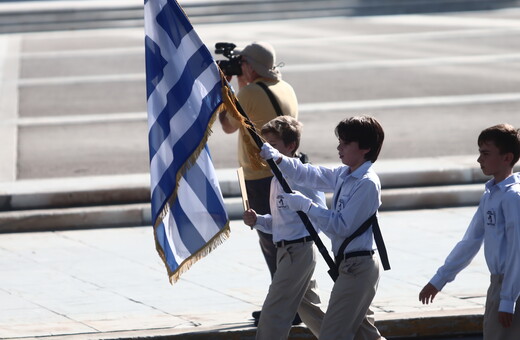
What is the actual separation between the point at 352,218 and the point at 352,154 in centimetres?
35

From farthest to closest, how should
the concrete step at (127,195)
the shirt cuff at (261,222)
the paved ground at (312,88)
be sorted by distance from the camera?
1. the paved ground at (312,88)
2. the concrete step at (127,195)
3. the shirt cuff at (261,222)

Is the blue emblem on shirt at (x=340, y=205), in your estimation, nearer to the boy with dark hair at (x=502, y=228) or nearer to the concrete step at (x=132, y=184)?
the boy with dark hair at (x=502, y=228)

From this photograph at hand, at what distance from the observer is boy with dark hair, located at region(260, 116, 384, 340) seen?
5750 mm

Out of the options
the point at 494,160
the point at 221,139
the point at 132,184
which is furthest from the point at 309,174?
the point at 221,139

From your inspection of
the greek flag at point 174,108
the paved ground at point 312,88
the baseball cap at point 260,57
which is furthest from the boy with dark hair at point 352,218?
the paved ground at point 312,88

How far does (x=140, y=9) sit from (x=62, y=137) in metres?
18.3

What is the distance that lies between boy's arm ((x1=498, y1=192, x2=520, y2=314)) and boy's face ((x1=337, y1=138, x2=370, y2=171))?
0.82 meters

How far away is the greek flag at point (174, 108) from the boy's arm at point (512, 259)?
5.69 ft

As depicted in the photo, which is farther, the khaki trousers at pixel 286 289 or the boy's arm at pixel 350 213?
the khaki trousers at pixel 286 289

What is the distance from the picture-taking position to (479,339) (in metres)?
7.51

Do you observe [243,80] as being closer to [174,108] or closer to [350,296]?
[174,108]

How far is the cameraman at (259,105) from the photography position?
731 centimetres

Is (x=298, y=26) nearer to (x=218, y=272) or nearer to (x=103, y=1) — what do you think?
(x=103, y=1)

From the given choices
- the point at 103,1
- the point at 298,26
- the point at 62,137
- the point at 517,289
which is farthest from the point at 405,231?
the point at 103,1
